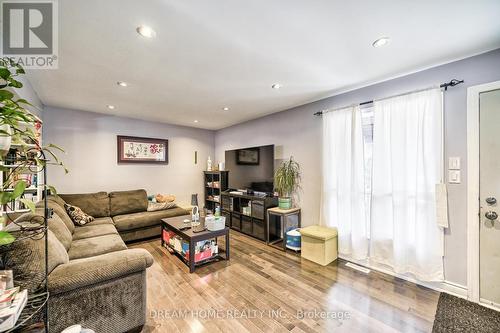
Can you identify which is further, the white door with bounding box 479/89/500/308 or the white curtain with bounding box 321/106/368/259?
the white curtain with bounding box 321/106/368/259

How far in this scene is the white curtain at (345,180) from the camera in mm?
2818

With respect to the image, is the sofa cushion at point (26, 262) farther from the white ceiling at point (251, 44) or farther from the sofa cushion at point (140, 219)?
the sofa cushion at point (140, 219)

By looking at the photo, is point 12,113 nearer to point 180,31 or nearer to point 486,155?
point 180,31

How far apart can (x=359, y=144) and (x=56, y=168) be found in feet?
16.2

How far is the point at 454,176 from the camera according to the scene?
216 centimetres

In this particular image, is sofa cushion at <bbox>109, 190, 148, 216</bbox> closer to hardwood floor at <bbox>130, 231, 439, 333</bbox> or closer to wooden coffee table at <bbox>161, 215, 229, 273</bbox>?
wooden coffee table at <bbox>161, 215, 229, 273</bbox>

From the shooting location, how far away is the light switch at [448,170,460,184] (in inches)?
84.1

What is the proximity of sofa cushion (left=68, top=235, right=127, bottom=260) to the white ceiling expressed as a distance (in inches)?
76.9

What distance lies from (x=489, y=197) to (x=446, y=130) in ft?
2.40

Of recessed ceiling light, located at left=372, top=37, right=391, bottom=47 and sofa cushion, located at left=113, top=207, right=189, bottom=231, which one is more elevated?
recessed ceiling light, located at left=372, top=37, right=391, bottom=47

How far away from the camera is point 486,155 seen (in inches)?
78.3

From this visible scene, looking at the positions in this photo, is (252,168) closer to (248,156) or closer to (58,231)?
(248,156)

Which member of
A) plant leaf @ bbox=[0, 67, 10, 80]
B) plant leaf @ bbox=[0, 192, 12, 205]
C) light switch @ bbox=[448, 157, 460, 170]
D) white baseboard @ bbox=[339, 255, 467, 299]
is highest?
plant leaf @ bbox=[0, 67, 10, 80]

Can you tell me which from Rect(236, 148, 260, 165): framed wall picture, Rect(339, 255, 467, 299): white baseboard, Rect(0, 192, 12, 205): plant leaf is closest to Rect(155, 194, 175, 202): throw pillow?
Rect(236, 148, 260, 165): framed wall picture
